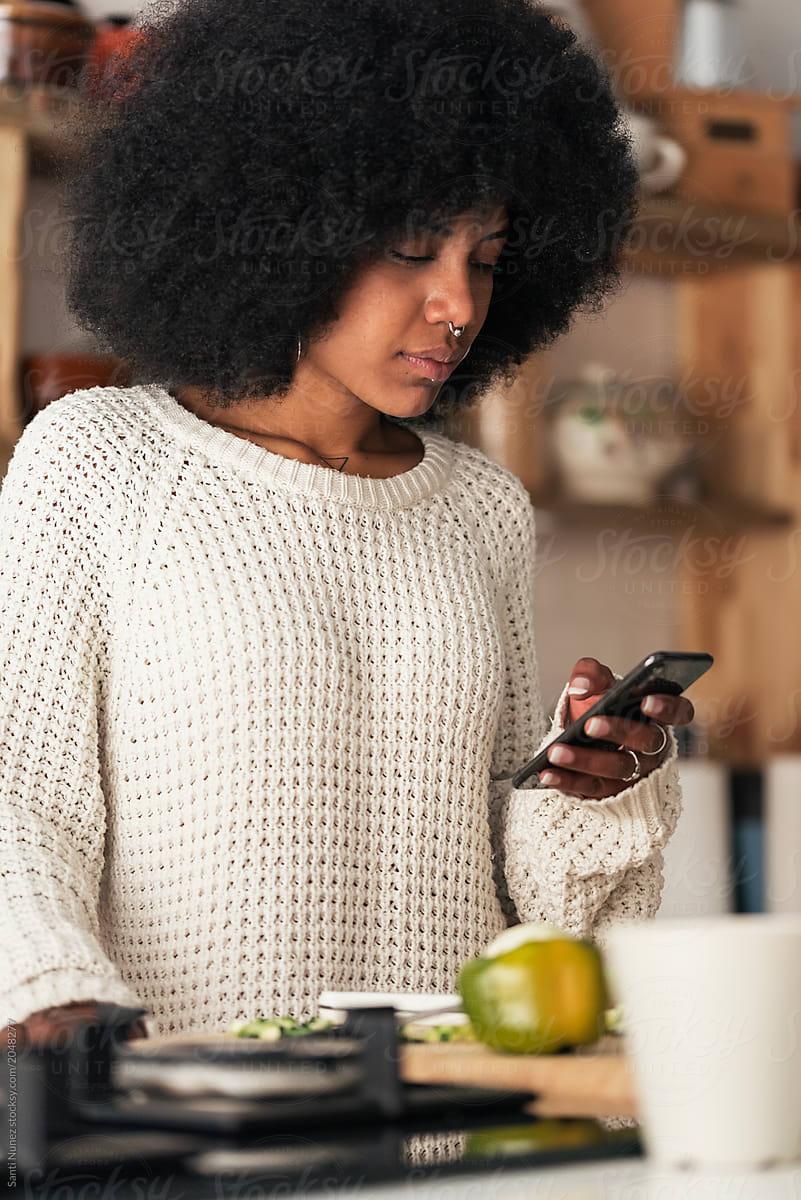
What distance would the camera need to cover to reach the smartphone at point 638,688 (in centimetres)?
88

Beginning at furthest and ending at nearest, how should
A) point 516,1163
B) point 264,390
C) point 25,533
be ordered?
point 264,390, point 25,533, point 516,1163

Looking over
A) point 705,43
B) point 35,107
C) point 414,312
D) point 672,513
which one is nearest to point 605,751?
point 414,312

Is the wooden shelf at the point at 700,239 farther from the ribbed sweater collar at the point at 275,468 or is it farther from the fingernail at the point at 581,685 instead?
the fingernail at the point at 581,685

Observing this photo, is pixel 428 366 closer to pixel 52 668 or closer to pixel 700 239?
pixel 52 668

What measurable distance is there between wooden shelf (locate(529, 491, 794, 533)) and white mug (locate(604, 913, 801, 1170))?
1.97 meters

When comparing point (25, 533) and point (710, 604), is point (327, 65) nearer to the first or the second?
point (25, 533)

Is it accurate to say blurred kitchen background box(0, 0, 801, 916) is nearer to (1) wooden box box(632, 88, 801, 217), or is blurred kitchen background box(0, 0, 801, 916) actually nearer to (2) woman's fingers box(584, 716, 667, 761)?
(1) wooden box box(632, 88, 801, 217)

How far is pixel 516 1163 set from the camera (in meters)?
0.51

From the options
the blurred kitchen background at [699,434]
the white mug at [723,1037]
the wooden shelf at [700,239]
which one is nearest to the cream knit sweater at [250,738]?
the white mug at [723,1037]

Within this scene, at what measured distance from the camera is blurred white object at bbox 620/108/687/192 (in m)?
2.46

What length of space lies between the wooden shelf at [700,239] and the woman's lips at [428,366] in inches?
57.0

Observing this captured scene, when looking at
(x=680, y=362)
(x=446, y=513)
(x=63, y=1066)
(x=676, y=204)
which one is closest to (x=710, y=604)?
(x=680, y=362)

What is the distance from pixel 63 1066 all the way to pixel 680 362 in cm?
237

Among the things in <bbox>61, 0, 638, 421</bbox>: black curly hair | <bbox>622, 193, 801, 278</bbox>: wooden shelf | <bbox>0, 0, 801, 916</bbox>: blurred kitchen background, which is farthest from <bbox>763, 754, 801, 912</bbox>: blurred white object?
<bbox>61, 0, 638, 421</bbox>: black curly hair
